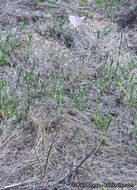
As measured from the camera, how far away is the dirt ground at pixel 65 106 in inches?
76.2

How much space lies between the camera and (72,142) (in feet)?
7.06

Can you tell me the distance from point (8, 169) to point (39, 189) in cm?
25

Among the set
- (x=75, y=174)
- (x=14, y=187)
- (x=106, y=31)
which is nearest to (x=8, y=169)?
(x=14, y=187)

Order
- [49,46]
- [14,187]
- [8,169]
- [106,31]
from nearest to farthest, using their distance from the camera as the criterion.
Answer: [14,187] < [8,169] < [49,46] < [106,31]

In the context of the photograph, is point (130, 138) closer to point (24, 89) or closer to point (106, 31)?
point (24, 89)

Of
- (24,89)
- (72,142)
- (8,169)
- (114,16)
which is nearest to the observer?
(8,169)

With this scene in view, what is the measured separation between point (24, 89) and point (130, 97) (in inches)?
34.2

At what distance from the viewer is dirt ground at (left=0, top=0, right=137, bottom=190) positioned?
193 centimetres

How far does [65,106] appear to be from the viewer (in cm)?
243

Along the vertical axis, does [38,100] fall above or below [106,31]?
below

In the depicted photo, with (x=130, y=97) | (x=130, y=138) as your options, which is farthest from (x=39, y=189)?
(x=130, y=97)

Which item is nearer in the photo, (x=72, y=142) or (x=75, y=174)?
(x=75, y=174)

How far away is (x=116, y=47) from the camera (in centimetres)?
322

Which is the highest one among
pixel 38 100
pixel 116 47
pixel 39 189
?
pixel 116 47
